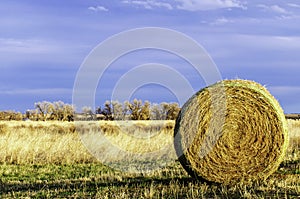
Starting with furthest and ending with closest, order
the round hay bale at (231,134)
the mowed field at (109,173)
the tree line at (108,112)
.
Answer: the tree line at (108,112), the round hay bale at (231,134), the mowed field at (109,173)

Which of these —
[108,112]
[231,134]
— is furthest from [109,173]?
[108,112]

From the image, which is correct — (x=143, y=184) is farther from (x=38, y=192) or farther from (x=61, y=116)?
(x=61, y=116)

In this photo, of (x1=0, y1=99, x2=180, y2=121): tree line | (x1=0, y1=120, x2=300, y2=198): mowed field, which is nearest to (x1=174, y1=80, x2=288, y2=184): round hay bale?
(x1=0, y1=120, x2=300, y2=198): mowed field

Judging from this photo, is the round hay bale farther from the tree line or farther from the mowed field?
the tree line

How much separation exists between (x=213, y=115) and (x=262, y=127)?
0.97 meters

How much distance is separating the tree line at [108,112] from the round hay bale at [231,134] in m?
27.7

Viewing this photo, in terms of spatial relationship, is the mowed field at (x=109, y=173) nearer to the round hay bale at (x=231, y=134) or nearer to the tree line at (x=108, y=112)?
the round hay bale at (x=231, y=134)

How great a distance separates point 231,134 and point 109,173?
3499 millimetres

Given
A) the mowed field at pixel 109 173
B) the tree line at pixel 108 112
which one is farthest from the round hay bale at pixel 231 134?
the tree line at pixel 108 112

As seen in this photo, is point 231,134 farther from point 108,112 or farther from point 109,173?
point 108,112

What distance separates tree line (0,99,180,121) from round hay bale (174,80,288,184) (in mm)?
27663

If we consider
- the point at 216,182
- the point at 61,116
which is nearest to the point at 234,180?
the point at 216,182

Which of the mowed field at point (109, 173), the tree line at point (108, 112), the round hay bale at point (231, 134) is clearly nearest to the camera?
the mowed field at point (109, 173)

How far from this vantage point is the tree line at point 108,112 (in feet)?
140
